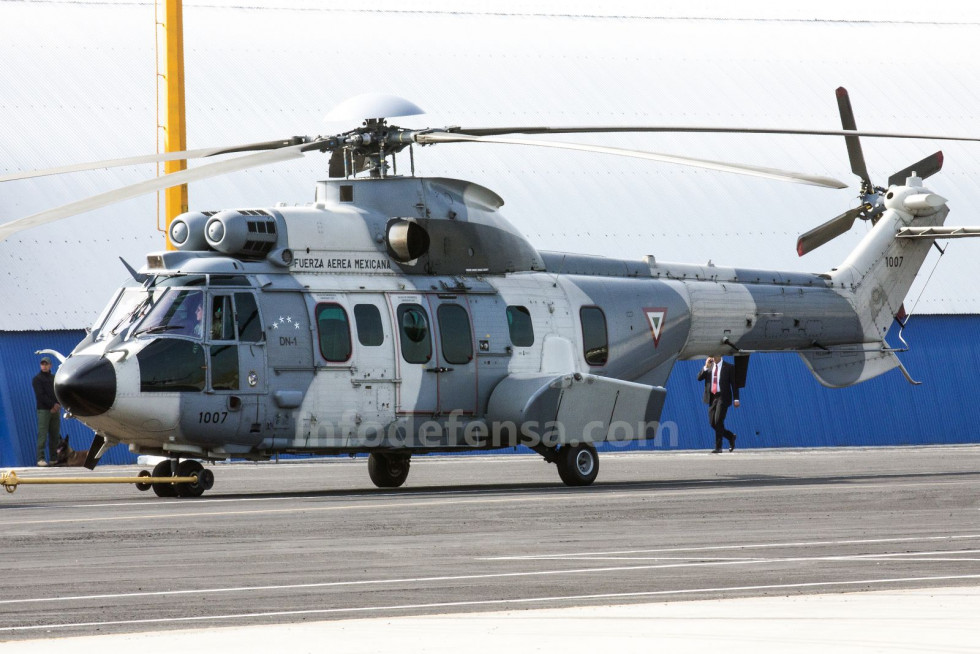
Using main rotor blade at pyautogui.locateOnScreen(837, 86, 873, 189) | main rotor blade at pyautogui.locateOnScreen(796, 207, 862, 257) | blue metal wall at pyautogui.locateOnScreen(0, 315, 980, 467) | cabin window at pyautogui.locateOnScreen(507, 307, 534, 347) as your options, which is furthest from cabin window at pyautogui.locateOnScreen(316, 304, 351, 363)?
blue metal wall at pyautogui.locateOnScreen(0, 315, 980, 467)

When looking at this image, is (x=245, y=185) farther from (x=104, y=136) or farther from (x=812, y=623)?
(x=812, y=623)

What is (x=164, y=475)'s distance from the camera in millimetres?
20484

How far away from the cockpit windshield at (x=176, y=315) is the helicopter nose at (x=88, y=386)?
2.20 ft

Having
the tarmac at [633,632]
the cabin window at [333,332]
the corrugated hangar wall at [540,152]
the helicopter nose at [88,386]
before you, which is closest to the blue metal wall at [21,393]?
the corrugated hangar wall at [540,152]

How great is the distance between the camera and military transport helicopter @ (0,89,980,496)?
19.2 m

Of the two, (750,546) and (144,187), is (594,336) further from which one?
(750,546)

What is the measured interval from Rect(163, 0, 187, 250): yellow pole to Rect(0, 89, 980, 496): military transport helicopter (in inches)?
338

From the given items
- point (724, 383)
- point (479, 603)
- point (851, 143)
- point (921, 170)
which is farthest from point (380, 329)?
point (724, 383)

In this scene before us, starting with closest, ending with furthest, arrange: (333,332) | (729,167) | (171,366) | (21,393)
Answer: (729,167)
(171,366)
(333,332)
(21,393)

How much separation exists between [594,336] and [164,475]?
20.8ft

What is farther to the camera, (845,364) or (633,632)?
(845,364)

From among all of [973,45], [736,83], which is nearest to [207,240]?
[736,83]

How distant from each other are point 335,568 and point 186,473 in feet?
29.7

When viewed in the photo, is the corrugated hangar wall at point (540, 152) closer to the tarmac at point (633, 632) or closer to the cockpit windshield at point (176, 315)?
the cockpit windshield at point (176, 315)
